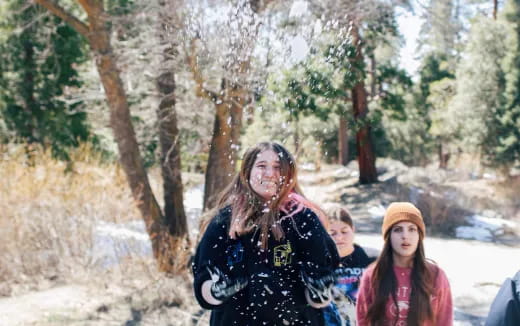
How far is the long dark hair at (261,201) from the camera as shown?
2.03 m

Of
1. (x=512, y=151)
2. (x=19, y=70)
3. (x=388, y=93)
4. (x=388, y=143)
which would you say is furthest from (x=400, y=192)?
(x=19, y=70)

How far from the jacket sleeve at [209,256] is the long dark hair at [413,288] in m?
0.80

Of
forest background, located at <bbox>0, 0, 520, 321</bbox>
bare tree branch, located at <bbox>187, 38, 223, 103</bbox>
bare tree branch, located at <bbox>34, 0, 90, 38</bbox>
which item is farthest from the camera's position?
bare tree branch, located at <bbox>34, 0, 90, 38</bbox>

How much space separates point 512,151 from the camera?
45.7 ft

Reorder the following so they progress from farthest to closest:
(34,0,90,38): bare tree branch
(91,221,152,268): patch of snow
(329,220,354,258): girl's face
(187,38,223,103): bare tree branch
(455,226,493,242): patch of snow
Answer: (455,226,493,242): patch of snow, (91,221,152,268): patch of snow, (34,0,90,38): bare tree branch, (187,38,223,103): bare tree branch, (329,220,354,258): girl's face

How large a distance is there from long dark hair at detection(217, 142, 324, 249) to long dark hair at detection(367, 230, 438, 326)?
0.56 meters

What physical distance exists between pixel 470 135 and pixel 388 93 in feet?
10.5

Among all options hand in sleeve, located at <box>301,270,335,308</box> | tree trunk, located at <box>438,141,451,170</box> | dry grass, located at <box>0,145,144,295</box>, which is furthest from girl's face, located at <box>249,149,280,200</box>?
tree trunk, located at <box>438,141,451,170</box>

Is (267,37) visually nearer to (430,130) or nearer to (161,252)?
(161,252)

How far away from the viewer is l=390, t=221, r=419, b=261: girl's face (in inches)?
99.2

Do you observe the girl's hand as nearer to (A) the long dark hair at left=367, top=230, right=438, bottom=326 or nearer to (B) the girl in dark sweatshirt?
(A) the long dark hair at left=367, top=230, right=438, bottom=326

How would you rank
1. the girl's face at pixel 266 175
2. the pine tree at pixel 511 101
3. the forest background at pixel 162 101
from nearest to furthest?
1. the girl's face at pixel 266 175
2. the forest background at pixel 162 101
3. the pine tree at pixel 511 101

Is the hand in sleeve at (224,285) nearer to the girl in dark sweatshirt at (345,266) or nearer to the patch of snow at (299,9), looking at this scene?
the girl in dark sweatshirt at (345,266)

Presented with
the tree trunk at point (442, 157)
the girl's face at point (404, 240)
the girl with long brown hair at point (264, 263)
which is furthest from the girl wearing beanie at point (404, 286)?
the tree trunk at point (442, 157)
